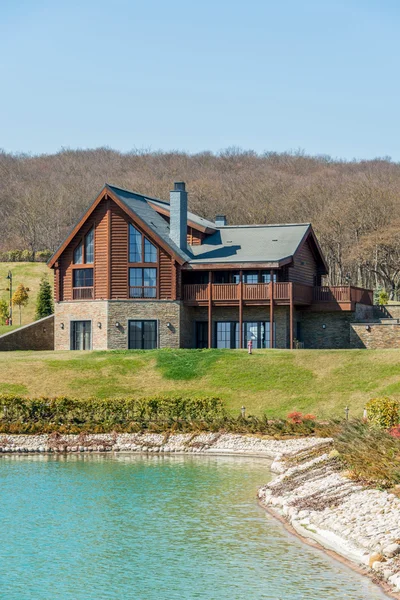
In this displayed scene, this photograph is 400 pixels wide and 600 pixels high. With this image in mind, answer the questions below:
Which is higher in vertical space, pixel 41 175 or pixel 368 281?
pixel 41 175

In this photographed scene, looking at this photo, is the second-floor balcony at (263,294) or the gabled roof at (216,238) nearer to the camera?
the second-floor balcony at (263,294)

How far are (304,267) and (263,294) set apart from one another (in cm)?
510

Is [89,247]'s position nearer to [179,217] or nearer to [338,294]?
[179,217]

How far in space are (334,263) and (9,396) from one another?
5605cm

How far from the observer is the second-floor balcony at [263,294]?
4594cm

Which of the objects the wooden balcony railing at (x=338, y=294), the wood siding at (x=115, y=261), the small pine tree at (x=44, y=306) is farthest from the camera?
the small pine tree at (x=44, y=306)

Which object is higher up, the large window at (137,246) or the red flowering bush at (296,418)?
the large window at (137,246)

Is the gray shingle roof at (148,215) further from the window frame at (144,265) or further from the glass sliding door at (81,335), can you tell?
the glass sliding door at (81,335)

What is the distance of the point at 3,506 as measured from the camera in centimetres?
2183

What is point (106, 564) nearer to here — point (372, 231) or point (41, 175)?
point (372, 231)

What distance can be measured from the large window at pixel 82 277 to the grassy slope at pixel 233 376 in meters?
5.36

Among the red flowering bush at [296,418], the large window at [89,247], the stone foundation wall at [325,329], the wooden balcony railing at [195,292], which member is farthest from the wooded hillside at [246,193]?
the red flowering bush at [296,418]

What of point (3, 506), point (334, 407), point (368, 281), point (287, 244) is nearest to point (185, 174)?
point (368, 281)

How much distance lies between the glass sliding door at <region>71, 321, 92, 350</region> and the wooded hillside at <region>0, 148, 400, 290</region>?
17.9m
